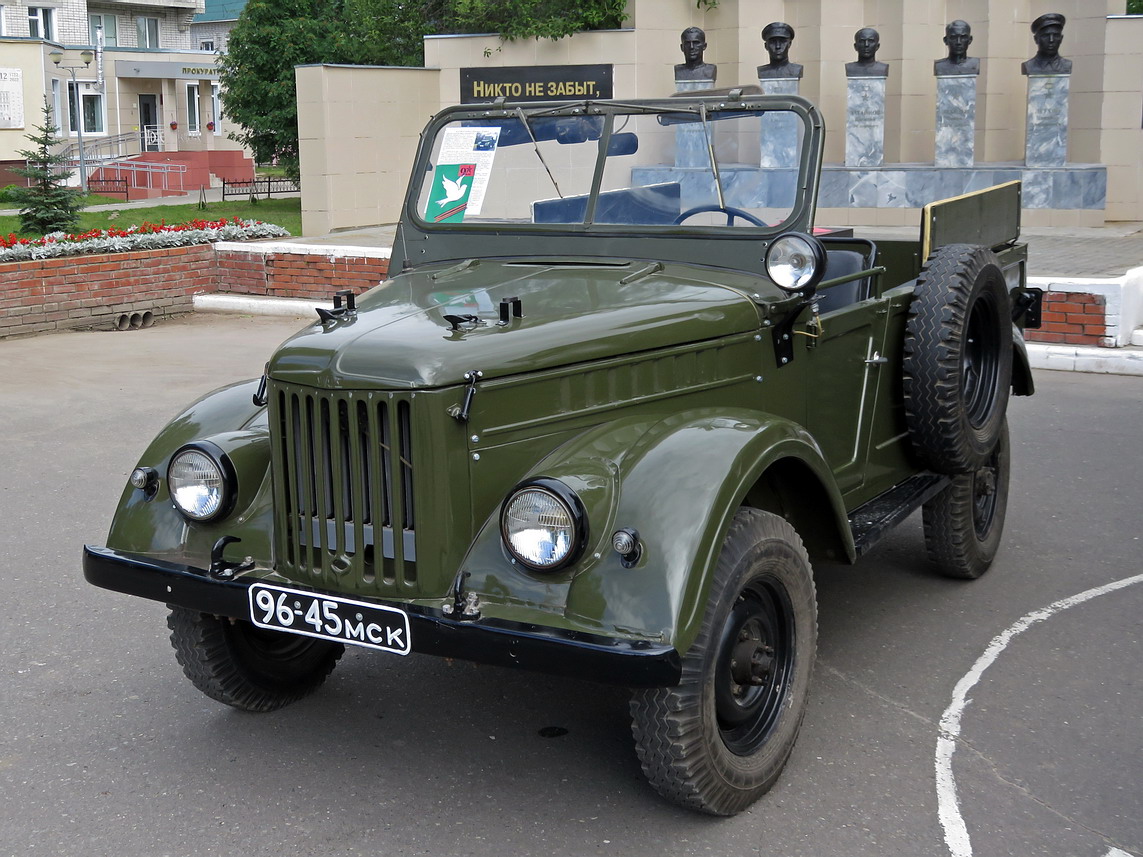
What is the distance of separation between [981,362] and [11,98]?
111 ft

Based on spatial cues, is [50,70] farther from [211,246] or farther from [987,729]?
[987,729]

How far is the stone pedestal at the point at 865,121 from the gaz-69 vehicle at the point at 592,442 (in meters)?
13.0

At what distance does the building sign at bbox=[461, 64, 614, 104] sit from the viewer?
18.3m

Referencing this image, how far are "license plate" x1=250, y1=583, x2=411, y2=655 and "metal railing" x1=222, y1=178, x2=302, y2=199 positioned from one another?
2364 centimetres

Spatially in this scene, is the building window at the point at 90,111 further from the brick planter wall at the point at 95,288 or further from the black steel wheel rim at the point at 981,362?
the black steel wheel rim at the point at 981,362

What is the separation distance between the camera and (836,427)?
14.3 ft

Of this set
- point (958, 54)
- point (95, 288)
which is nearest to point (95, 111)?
point (95, 288)

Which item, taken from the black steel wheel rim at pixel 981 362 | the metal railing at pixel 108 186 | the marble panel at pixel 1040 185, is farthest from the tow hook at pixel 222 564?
the metal railing at pixel 108 186

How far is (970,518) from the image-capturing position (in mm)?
5133

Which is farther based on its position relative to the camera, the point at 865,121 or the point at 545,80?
the point at 545,80

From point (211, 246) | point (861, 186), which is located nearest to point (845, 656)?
point (211, 246)

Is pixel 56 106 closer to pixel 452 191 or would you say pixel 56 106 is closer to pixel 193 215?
pixel 193 215

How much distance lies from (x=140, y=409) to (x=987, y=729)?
641 centimetres

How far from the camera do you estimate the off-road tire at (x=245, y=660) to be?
12.7 feet
